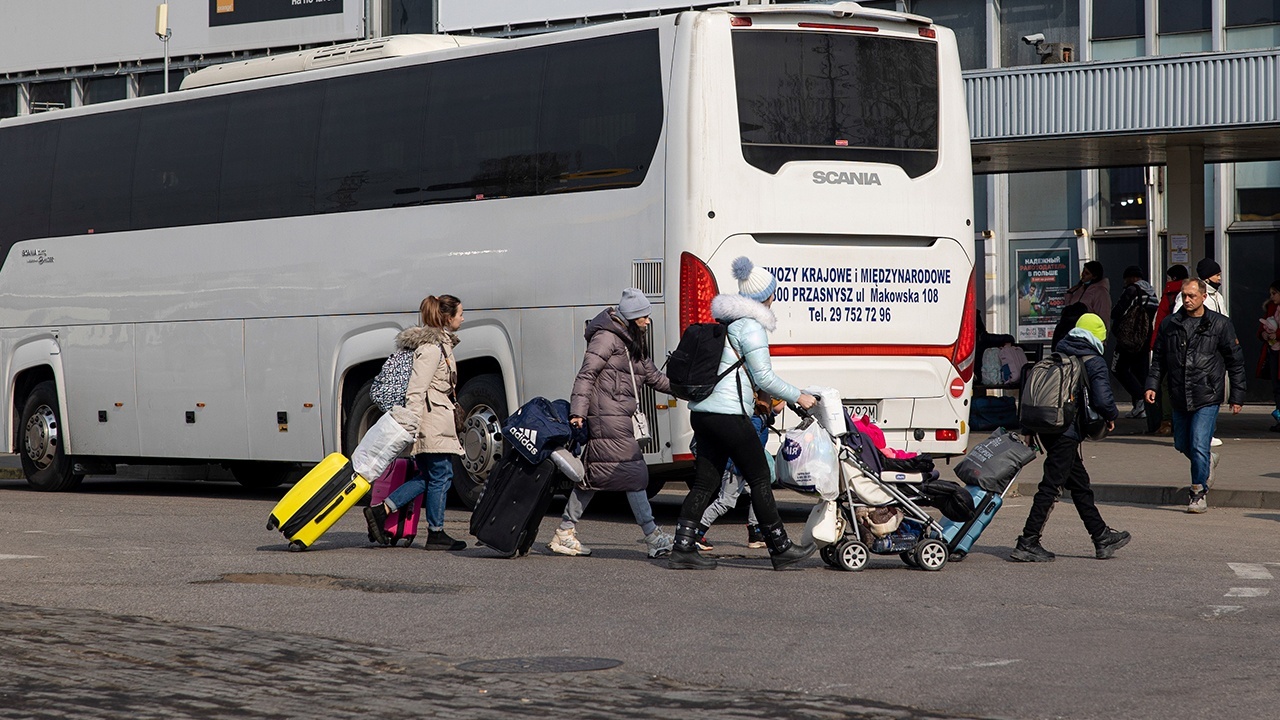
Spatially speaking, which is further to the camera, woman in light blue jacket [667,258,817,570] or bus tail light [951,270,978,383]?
bus tail light [951,270,978,383]

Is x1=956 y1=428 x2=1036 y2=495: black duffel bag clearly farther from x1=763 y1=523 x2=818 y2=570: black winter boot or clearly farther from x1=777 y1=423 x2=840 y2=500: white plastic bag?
x1=763 y1=523 x2=818 y2=570: black winter boot

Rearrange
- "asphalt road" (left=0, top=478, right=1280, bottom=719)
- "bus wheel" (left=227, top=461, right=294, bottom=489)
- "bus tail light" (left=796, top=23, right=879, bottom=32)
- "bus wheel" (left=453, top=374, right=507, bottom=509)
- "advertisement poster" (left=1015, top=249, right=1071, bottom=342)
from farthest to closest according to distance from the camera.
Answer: "advertisement poster" (left=1015, top=249, right=1071, bottom=342)
"bus wheel" (left=227, top=461, right=294, bottom=489)
"bus wheel" (left=453, top=374, right=507, bottom=509)
"bus tail light" (left=796, top=23, right=879, bottom=32)
"asphalt road" (left=0, top=478, right=1280, bottom=719)

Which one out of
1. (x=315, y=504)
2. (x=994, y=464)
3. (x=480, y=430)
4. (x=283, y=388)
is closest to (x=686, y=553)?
(x=994, y=464)

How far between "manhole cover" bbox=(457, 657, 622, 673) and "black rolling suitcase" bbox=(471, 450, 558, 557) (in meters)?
3.84

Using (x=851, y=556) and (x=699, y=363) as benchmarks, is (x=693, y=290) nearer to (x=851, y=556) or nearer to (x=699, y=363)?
(x=699, y=363)

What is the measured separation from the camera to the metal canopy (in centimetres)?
1914

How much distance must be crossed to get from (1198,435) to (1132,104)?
271 inches

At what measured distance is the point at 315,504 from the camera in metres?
11.6

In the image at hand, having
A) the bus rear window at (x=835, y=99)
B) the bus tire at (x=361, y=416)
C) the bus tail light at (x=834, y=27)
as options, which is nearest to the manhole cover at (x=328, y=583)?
the bus rear window at (x=835, y=99)

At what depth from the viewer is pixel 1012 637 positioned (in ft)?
25.6

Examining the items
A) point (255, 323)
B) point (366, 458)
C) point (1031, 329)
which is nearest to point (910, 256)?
point (366, 458)

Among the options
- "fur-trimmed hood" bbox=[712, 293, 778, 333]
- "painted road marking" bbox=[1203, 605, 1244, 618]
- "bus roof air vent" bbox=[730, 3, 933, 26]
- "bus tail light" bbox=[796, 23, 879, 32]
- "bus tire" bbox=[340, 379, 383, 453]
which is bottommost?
"painted road marking" bbox=[1203, 605, 1244, 618]

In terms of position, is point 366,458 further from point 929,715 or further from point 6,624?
point 929,715

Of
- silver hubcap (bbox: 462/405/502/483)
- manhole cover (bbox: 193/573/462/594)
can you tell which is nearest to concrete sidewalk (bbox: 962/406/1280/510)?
silver hubcap (bbox: 462/405/502/483)
